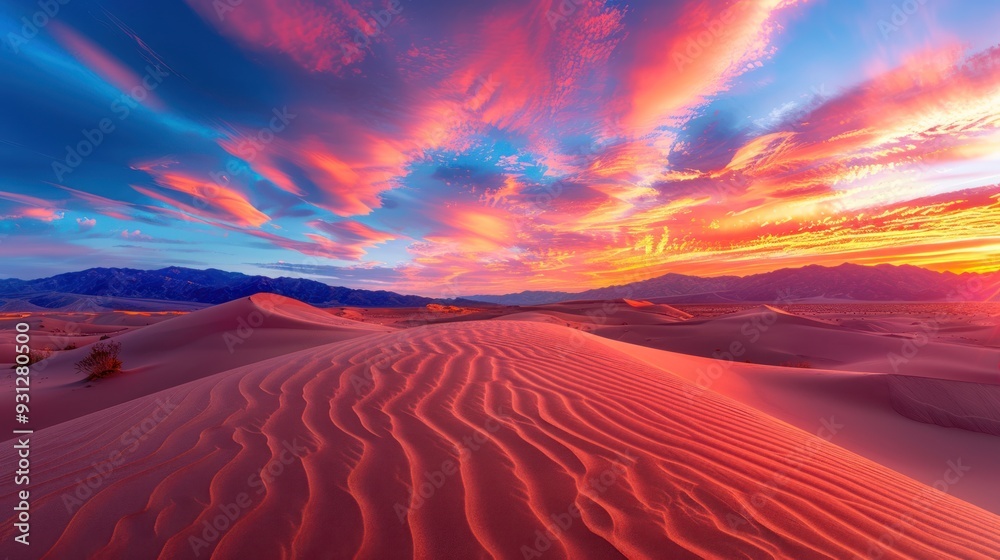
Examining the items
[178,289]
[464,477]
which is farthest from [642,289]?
[178,289]

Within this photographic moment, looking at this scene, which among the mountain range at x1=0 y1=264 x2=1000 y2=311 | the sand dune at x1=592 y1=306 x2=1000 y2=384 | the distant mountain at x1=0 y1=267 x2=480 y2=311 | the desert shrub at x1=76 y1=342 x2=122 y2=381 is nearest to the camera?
the desert shrub at x1=76 y1=342 x2=122 y2=381

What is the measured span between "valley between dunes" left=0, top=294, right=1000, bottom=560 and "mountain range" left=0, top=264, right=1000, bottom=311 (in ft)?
304

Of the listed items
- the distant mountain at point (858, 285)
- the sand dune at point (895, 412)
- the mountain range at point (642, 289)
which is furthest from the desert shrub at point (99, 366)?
the distant mountain at point (858, 285)

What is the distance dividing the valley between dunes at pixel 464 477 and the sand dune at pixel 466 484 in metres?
0.01

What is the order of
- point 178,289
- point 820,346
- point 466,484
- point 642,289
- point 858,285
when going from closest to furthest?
point 466,484, point 820,346, point 858,285, point 178,289, point 642,289

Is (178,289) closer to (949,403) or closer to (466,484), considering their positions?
(466,484)

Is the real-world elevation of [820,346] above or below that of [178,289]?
below

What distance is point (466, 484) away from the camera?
7.08 feet

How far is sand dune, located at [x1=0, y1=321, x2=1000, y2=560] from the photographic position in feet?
5.81

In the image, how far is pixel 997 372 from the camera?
1000 centimetres

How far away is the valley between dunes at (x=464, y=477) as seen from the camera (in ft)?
5.84

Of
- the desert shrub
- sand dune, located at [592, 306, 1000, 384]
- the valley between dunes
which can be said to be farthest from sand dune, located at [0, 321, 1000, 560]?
sand dune, located at [592, 306, 1000, 384]

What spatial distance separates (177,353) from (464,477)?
11.5 metres

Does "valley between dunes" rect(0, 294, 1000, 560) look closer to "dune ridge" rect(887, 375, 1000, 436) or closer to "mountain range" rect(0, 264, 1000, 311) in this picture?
"dune ridge" rect(887, 375, 1000, 436)
